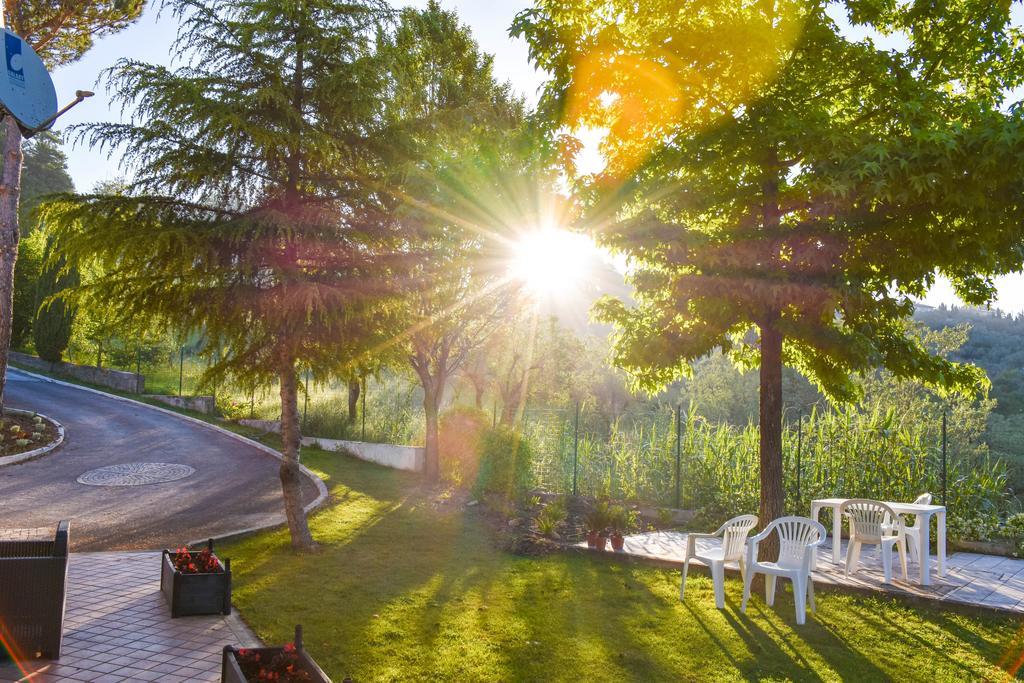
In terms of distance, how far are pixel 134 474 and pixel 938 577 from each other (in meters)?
14.3

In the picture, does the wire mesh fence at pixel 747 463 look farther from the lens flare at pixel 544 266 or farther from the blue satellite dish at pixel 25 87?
the blue satellite dish at pixel 25 87

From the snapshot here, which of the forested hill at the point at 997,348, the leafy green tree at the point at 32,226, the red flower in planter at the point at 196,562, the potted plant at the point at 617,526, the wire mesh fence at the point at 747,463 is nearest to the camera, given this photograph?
the red flower in planter at the point at 196,562

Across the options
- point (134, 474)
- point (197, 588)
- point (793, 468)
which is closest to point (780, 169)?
point (793, 468)

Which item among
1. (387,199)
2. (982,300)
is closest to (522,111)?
(387,199)

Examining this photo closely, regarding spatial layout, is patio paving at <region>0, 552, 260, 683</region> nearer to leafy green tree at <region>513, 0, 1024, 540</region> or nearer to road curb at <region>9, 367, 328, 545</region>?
road curb at <region>9, 367, 328, 545</region>

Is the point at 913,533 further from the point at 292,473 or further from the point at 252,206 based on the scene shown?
the point at 252,206

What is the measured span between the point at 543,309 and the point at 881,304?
49.1ft

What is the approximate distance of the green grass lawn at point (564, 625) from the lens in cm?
609

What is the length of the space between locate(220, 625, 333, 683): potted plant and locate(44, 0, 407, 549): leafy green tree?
4929 millimetres

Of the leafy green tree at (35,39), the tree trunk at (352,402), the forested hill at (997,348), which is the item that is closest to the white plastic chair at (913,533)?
the tree trunk at (352,402)

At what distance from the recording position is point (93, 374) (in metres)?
29.4

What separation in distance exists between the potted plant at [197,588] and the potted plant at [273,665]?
269 centimetres

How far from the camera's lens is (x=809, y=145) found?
7.67 meters

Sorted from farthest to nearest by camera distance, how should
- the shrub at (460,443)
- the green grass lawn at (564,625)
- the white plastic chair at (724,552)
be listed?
the shrub at (460,443) → the white plastic chair at (724,552) → the green grass lawn at (564,625)
